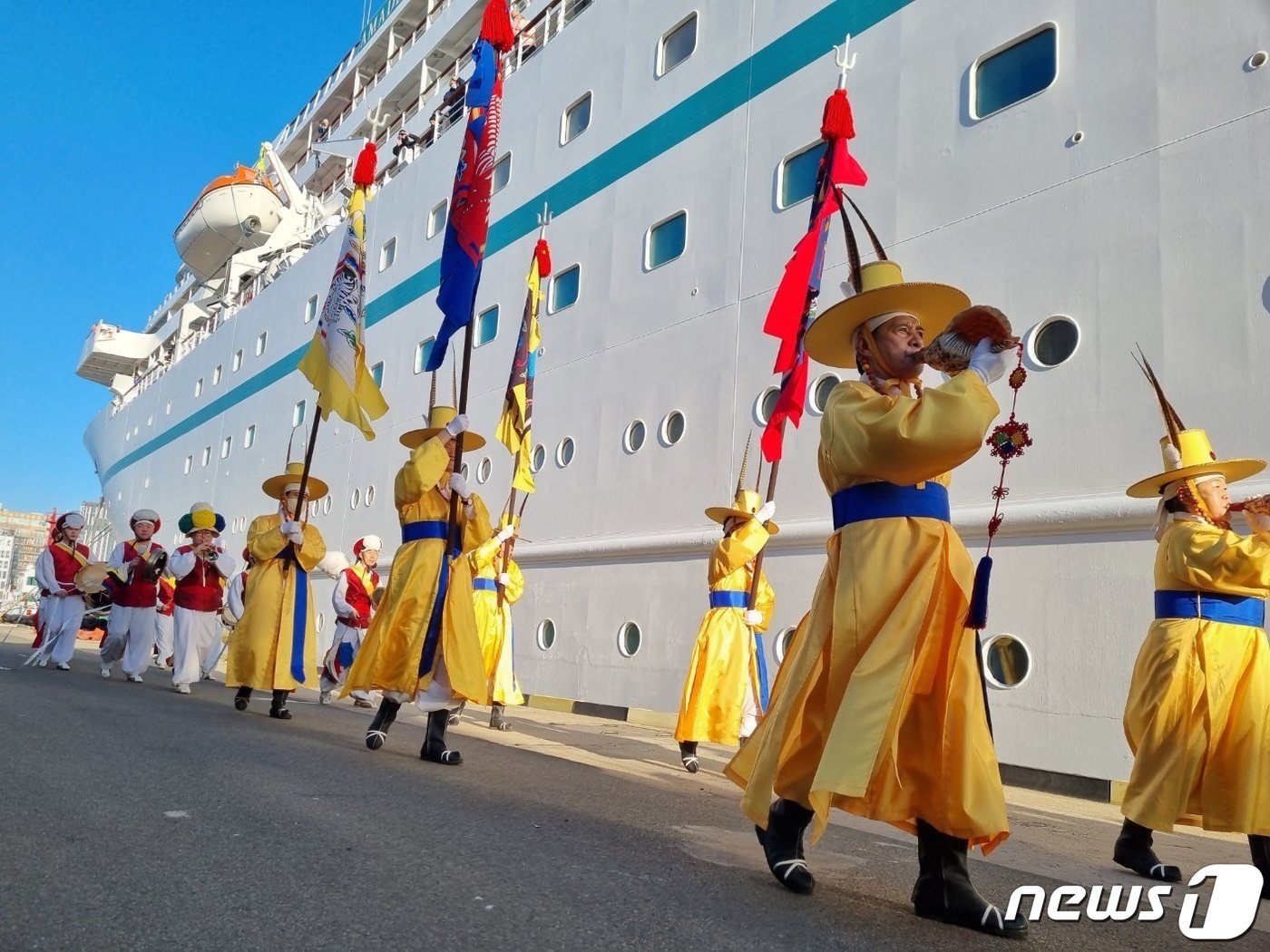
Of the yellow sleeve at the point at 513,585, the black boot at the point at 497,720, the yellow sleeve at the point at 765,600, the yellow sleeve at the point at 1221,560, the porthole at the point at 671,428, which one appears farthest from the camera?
the porthole at the point at 671,428

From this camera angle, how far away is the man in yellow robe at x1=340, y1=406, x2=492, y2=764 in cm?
469

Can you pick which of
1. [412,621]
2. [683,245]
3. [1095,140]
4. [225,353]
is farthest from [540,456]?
[225,353]

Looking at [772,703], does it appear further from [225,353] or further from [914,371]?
[225,353]

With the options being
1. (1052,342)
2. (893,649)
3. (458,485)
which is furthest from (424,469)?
(1052,342)

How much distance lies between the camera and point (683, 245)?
859 cm

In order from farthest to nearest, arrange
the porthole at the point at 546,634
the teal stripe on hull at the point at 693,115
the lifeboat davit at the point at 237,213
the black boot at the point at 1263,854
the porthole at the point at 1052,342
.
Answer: the lifeboat davit at the point at 237,213 < the porthole at the point at 546,634 < the teal stripe on hull at the point at 693,115 < the porthole at the point at 1052,342 < the black boot at the point at 1263,854

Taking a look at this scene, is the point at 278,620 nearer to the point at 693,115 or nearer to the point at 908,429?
the point at 908,429

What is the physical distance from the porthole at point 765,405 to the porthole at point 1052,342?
2.12m

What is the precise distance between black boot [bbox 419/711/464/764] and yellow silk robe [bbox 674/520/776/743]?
1.59 m

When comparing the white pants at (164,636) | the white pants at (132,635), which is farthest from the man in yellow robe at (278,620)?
the white pants at (164,636)

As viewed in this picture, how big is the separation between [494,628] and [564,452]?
250 centimetres

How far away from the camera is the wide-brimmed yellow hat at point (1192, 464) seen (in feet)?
11.4

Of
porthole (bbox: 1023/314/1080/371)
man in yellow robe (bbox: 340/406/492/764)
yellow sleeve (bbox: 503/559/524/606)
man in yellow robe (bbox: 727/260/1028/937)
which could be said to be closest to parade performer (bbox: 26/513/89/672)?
yellow sleeve (bbox: 503/559/524/606)

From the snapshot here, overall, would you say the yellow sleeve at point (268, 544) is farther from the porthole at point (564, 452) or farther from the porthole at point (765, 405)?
the porthole at point (765, 405)
